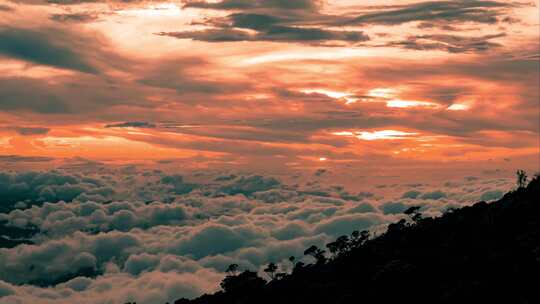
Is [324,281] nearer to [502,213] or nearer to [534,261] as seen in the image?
[502,213]

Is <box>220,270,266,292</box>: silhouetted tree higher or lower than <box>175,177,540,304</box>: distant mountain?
lower

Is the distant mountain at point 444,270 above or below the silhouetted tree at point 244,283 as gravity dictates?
above

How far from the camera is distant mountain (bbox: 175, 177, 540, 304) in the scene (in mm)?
95000

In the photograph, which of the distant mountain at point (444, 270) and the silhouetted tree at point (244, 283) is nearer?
the distant mountain at point (444, 270)

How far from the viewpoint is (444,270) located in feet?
384

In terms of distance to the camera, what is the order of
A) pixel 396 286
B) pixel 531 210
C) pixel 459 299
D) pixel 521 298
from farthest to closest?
pixel 531 210 < pixel 396 286 < pixel 459 299 < pixel 521 298

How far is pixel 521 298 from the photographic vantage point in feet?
278

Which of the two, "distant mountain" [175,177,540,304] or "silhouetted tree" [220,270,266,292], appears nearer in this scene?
"distant mountain" [175,177,540,304]

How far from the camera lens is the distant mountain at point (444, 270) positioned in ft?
312

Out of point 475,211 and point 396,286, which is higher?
point 475,211

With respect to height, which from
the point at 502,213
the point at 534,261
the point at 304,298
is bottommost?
the point at 304,298

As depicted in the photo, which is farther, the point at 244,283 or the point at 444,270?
the point at 244,283

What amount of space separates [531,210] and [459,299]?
255ft

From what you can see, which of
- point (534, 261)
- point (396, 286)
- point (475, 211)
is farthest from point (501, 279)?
point (475, 211)
